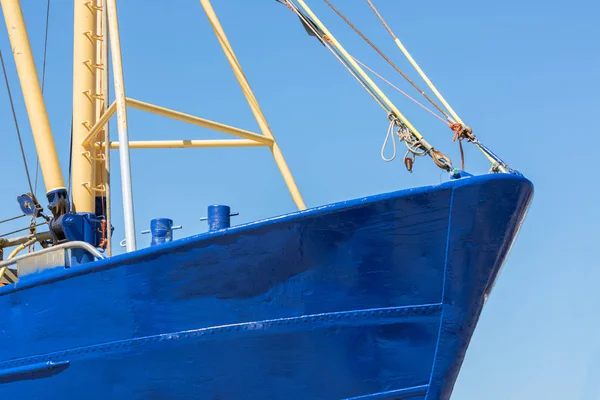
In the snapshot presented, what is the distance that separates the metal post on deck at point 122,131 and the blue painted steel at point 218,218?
0.96 metres

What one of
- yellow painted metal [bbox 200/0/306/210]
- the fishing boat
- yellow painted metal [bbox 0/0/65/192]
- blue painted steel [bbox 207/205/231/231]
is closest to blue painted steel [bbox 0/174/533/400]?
the fishing boat

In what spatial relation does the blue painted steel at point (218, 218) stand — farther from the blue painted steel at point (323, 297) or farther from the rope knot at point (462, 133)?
the rope knot at point (462, 133)

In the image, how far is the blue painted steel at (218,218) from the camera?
1182 cm

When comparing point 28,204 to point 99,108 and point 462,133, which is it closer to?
point 99,108

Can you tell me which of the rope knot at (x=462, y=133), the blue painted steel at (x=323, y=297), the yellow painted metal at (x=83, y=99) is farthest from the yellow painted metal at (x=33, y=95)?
the rope knot at (x=462, y=133)

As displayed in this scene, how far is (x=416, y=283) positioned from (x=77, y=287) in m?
3.89

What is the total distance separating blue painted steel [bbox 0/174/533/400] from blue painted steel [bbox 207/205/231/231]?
1.44 metres

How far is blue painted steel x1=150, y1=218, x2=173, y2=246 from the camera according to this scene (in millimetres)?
12461

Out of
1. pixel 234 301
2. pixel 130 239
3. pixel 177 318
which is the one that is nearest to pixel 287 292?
pixel 234 301

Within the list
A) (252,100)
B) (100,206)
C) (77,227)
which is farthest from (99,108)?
(77,227)

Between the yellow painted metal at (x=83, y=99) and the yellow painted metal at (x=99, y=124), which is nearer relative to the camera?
the yellow painted metal at (x=99, y=124)

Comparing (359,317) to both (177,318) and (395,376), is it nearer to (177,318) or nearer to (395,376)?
(395,376)

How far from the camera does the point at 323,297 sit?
33.9 feet

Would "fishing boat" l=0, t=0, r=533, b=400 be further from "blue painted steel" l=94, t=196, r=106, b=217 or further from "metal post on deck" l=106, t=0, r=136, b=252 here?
"blue painted steel" l=94, t=196, r=106, b=217
